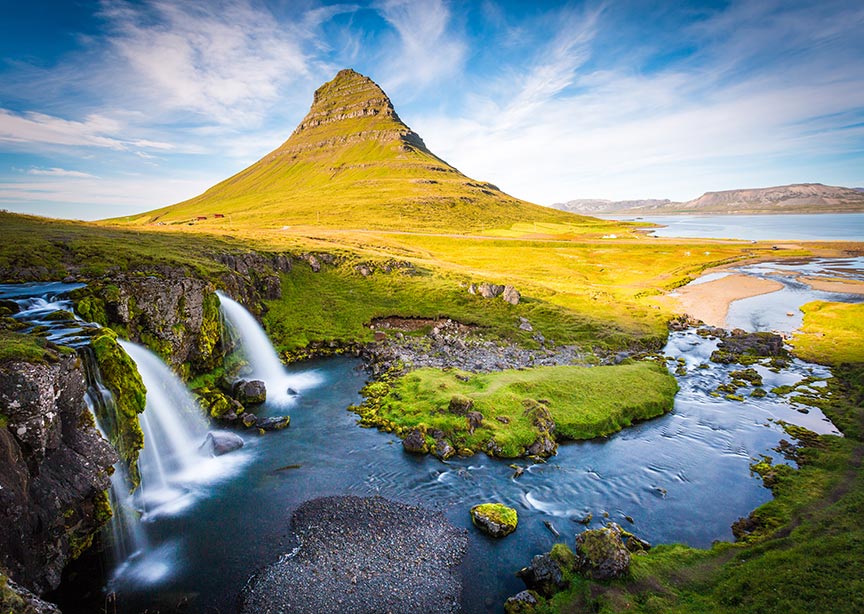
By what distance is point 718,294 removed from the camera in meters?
88.8

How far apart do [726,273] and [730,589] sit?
408 ft

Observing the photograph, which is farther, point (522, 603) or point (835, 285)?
point (835, 285)

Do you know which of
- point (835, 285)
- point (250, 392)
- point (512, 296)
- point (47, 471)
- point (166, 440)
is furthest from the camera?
point (835, 285)

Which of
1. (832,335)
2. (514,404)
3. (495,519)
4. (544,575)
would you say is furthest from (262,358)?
(832,335)

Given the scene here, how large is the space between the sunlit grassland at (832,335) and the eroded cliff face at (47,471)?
70.3 metres

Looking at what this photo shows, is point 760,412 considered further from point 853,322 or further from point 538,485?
point 853,322

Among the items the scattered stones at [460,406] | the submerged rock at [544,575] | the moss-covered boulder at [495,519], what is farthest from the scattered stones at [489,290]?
the submerged rock at [544,575]

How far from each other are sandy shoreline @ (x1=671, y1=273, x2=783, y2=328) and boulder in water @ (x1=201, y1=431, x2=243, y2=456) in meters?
72.3

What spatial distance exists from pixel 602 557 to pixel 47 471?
25.4 metres

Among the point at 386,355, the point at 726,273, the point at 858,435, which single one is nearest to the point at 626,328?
the point at 858,435

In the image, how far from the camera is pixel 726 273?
379 ft

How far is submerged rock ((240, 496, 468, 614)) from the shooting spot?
59.3ft

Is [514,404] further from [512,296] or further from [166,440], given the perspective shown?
[512,296]

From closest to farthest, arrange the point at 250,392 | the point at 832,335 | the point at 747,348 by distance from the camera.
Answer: the point at 250,392 < the point at 747,348 < the point at 832,335
